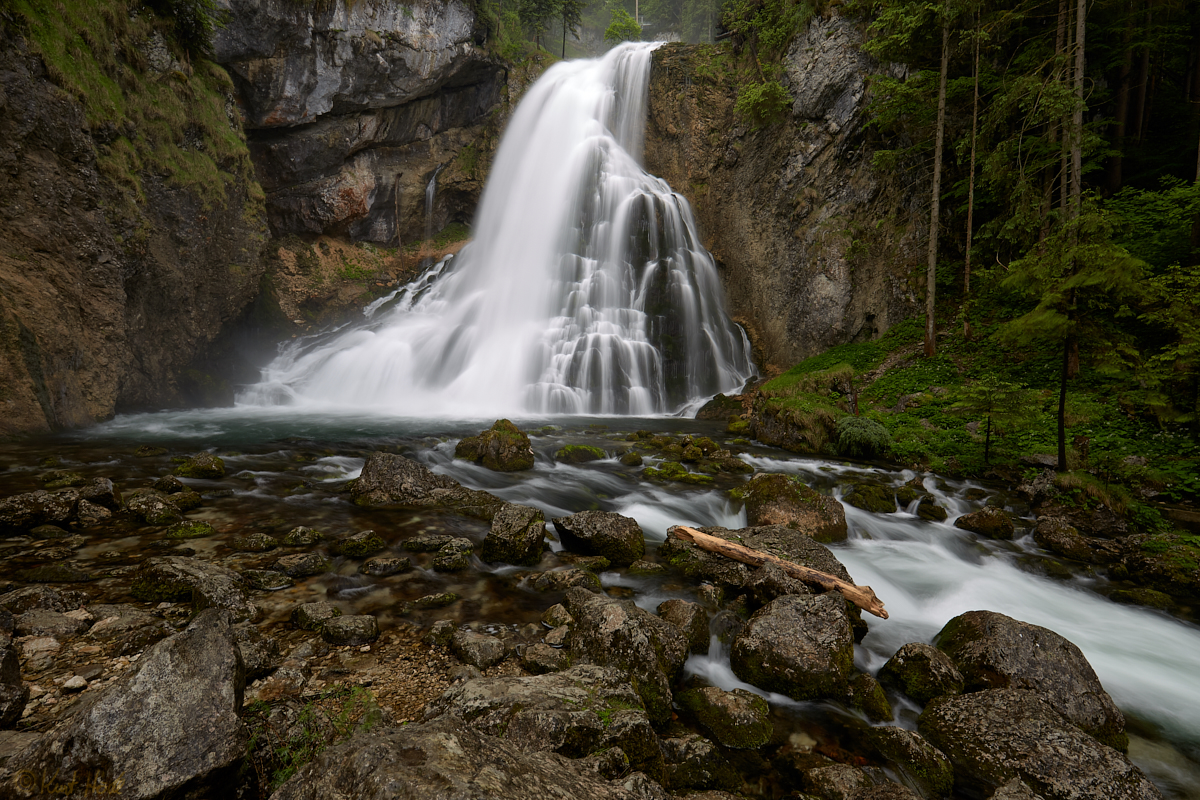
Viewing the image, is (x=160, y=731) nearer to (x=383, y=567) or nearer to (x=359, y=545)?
(x=383, y=567)

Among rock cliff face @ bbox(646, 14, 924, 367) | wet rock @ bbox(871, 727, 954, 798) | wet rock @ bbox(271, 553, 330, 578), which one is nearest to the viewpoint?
wet rock @ bbox(871, 727, 954, 798)

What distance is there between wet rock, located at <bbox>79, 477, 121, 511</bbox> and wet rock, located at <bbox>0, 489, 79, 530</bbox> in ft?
0.96

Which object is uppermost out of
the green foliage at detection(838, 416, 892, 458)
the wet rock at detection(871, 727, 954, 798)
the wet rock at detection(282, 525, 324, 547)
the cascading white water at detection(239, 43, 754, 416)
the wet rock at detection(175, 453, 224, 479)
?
the cascading white water at detection(239, 43, 754, 416)

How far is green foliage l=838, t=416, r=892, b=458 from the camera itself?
11688 millimetres

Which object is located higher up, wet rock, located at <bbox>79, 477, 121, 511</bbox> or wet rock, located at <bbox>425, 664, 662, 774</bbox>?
wet rock, located at <bbox>79, 477, 121, 511</bbox>

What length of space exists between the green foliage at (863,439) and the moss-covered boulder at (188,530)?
12094 millimetres

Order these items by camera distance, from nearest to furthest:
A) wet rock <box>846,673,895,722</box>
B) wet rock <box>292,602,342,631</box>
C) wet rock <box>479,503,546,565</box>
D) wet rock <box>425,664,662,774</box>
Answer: wet rock <box>425,664,662,774</box>, wet rock <box>846,673,895,722</box>, wet rock <box>292,602,342,631</box>, wet rock <box>479,503,546,565</box>

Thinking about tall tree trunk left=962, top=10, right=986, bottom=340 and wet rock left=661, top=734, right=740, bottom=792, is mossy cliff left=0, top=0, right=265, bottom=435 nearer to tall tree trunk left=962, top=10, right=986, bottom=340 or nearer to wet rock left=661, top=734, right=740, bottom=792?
wet rock left=661, top=734, right=740, bottom=792

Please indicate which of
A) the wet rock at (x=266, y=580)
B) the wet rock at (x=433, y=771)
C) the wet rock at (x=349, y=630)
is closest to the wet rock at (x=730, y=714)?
the wet rock at (x=433, y=771)

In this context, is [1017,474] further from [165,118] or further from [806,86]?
[165,118]

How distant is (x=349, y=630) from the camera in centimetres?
408

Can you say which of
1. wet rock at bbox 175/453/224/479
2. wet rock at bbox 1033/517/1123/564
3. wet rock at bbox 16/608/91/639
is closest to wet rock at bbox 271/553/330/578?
wet rock at bbox 16/608/91/639

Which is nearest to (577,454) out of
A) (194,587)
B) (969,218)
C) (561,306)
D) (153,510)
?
(153,510)

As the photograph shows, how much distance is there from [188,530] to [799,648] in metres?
6.85
